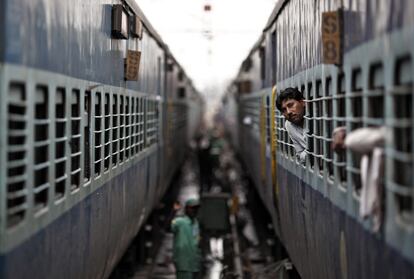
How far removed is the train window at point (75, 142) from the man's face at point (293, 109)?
6.21ft

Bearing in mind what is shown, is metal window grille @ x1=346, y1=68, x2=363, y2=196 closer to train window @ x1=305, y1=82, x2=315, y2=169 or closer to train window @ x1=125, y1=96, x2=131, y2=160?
train window @ x1=305, y1=82, x2=315, y2=169

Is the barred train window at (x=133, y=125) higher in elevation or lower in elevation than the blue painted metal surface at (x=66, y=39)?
lower

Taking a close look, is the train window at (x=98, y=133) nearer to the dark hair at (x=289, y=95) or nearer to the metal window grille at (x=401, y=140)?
the dark hair at (x=289, y=95)

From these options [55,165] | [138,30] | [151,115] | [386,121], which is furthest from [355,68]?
[151,115]

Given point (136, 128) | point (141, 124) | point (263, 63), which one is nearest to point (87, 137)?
point (136, 128)

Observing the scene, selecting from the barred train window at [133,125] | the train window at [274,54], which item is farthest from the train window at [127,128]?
the train window at [274,54]

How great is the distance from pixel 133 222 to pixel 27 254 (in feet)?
19.0

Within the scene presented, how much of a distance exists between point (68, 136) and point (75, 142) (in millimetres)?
499

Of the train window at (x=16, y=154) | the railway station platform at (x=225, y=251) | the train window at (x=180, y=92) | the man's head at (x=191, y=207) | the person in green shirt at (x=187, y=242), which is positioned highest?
the train window at (x=180, y=92)

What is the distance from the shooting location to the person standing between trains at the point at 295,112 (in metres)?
6.69

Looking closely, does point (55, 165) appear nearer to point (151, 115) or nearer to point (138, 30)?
point (138, 30)

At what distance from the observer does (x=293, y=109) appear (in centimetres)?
674

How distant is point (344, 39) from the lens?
15.7ft

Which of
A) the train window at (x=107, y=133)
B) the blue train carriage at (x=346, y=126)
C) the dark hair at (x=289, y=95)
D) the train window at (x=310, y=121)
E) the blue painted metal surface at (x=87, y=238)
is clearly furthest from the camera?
the train window at (x=107, y=133)
